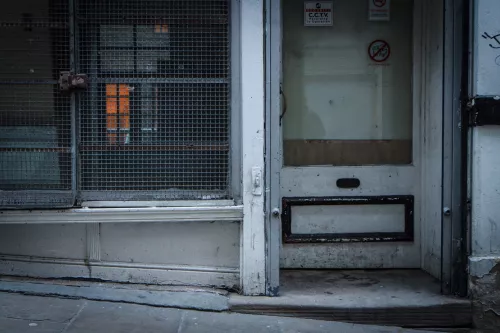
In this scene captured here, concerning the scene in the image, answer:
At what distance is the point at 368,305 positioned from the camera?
179 inches

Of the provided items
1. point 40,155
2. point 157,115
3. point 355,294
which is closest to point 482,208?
point 355,294

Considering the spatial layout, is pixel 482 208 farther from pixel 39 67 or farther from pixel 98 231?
pixel 39 67

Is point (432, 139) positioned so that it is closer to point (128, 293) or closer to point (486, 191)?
point (486, 191)

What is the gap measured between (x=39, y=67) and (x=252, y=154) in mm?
1903

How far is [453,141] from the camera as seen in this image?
185 inches

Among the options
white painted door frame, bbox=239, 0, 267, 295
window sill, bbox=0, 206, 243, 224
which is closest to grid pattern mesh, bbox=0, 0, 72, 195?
window sill, bbox=0, 206, 243, 224

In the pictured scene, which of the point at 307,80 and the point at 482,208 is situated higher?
the point at 307,80

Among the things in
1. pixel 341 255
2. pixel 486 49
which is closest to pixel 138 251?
pixel 341 255

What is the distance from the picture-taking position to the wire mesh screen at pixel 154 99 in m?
4.70

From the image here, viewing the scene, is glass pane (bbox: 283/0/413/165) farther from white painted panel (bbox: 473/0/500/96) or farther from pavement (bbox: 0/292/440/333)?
pavement (bbox: 0/292/440/333)

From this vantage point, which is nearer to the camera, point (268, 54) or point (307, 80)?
point (268, 54)

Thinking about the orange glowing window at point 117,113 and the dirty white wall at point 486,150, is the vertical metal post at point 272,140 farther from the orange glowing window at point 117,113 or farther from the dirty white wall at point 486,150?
the dirty white wall at point 486,150

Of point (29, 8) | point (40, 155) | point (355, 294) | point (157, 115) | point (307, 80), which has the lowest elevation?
point (355, 294)

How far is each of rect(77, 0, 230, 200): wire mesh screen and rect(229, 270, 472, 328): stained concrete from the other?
0.98m
